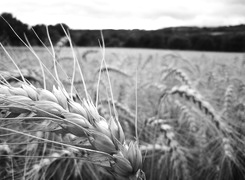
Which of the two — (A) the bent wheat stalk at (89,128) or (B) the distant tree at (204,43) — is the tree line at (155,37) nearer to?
(B) the distant tree at (204,43)

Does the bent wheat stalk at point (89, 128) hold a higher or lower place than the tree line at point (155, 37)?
lower

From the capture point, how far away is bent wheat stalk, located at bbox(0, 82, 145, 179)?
1.19 feet

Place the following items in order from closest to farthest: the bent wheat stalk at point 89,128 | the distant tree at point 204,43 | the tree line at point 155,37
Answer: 1. the bent wheat stalk at point 89,128
2. the tree line at point 155,37
3. the distant tree at point 204,43

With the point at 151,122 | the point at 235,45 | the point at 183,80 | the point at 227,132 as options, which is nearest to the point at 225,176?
the point at 227,132

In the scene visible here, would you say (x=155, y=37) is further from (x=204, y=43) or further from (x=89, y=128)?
(x=89, y=128)

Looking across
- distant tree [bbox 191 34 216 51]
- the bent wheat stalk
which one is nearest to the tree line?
distant tree [bbox 191 34 216 51]

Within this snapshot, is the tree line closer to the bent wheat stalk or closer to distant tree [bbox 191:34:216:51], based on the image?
distant tree [bbox 191:34:216:51]

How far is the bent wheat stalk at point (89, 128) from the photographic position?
0.36 metres

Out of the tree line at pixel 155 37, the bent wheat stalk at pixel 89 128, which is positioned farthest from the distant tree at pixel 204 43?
the bent wheat stalk at pixel 89 128

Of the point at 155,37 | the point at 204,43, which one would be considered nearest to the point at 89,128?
the point at 155,37

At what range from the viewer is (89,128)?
39cm

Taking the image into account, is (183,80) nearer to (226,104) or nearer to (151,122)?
(226,104)

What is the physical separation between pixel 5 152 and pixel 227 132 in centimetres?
101

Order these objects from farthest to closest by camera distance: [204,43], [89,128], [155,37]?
1. [204,43]
2. [155,37]
3. [89,128]
